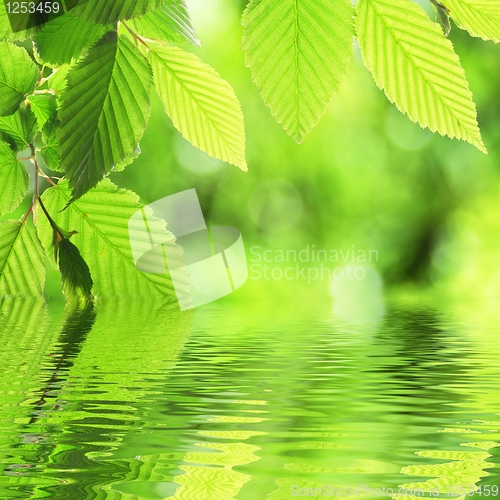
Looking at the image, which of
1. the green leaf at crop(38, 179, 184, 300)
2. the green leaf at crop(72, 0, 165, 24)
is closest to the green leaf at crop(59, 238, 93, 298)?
the green leaf at crop(38, 179, 184, 300)

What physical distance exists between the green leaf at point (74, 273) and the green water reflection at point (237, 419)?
0.09ft

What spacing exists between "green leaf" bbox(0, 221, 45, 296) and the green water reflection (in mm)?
11

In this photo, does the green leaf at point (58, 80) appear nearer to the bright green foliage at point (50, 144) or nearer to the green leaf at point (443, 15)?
the bright green foliage at point (50, 144)

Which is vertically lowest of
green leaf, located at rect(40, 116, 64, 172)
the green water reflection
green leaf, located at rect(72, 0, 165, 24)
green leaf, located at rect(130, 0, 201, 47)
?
the green water reflection

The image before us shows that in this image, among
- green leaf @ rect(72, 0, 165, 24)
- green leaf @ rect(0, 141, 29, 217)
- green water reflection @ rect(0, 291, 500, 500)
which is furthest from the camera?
green water reflection @ rect(0, 291, 500, 500)

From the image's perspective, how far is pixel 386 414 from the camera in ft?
3.39

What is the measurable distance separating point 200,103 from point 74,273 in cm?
10

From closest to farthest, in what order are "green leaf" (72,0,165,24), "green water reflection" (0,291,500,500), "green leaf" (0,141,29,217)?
"green leaf" (72,0,165,24)
"green leaf" (0,141,29,217)
"green water reflection" (0,291,500,500)

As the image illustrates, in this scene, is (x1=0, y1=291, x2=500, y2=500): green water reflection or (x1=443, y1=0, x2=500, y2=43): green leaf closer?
(x1=443, y1=0, x2=500, y2=43): green leaf

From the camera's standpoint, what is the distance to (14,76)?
34 centimetres

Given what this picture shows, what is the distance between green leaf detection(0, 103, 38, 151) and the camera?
343 millimetres

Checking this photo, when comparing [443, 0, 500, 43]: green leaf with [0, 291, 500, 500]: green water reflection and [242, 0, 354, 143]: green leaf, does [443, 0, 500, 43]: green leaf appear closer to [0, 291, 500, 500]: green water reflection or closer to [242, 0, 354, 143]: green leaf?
[242, 0, 354, 143]: green leaf

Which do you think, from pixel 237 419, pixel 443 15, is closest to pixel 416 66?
pixel 443 15

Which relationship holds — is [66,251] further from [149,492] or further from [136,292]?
[149,492]
